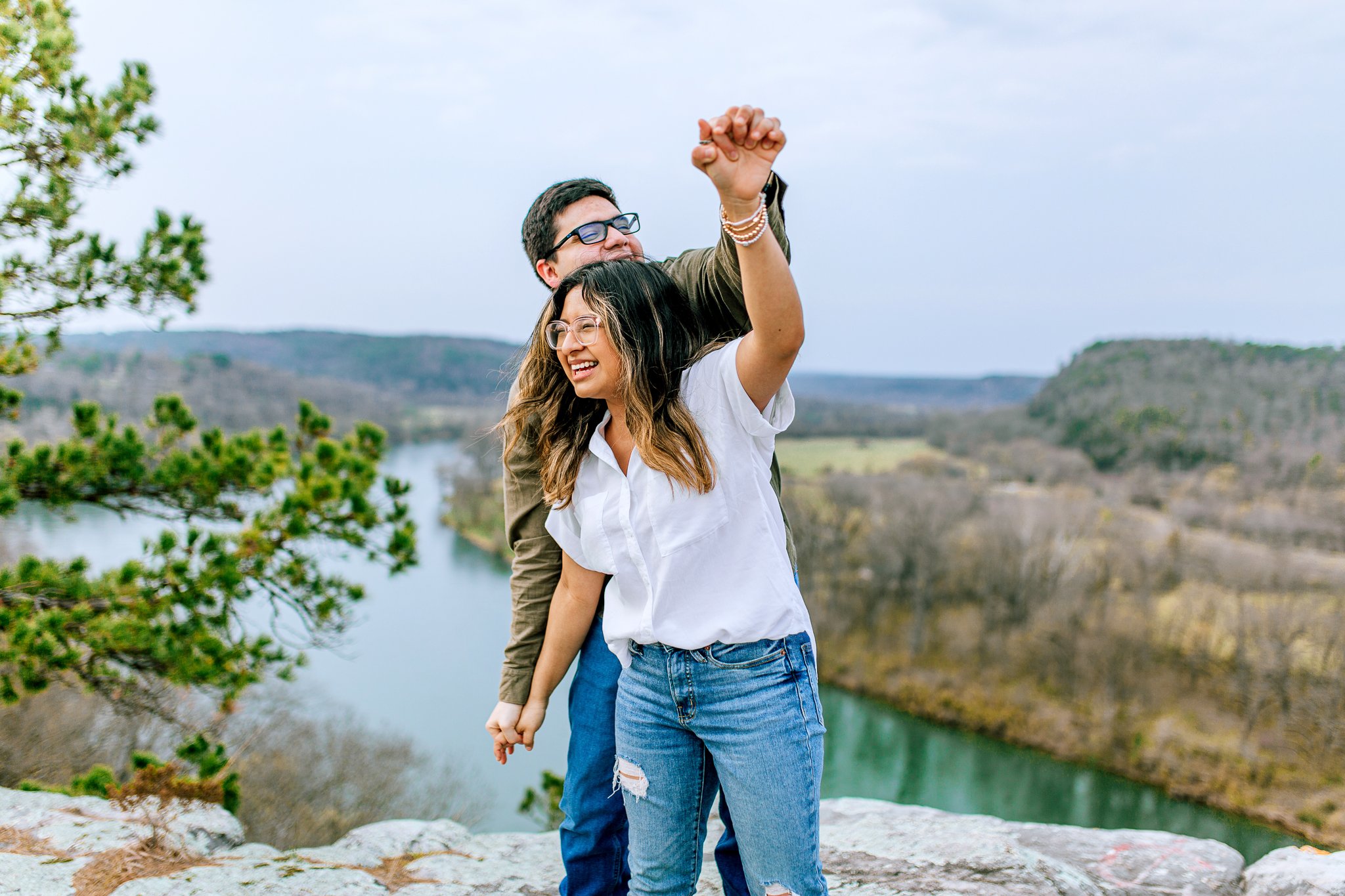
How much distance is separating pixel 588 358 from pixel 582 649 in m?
0.74

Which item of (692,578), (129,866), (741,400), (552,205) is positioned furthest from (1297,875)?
(129,866)

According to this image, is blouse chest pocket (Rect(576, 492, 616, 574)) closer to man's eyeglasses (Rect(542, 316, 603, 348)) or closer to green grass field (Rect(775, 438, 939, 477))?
man's eyeglasses (Rect(542, 316, 603, 348))

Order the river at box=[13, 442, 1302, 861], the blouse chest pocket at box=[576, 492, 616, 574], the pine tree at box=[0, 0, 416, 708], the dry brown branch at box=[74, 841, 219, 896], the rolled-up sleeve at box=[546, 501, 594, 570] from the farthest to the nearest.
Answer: the river at box=[13, 442, 1302, 861]
the pine tree at box=[0, 0, 416, 708]
the dry brown branch at box=[74, 841, 219, 896]
the rolled-up sleeve at box=[546, 501, 594, 570]
the blouse chest pocket at box=[576, 492, 616, 574]

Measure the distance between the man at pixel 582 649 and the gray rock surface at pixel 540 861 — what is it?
1.84 ft

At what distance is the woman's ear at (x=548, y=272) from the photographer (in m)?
1.86

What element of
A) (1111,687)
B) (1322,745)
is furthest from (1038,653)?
(1322,745)

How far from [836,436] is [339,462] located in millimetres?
37586

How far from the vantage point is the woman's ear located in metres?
1.86

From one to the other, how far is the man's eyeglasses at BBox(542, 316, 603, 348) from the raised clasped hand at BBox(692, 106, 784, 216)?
1.18ft

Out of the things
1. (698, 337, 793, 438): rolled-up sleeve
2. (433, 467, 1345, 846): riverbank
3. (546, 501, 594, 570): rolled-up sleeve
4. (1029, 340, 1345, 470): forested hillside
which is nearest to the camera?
(698, 337, 793, 438): rolled-up sleeve

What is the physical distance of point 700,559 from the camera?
4.70ft

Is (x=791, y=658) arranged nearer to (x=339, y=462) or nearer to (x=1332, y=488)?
(x=339, y=462)

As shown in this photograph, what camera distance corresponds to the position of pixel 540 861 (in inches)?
106

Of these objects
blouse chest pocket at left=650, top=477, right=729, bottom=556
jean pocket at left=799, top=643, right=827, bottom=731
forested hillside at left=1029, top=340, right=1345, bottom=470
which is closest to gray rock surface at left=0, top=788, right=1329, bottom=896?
jean pocket at left=799, top=643, right=827, bottom=731
